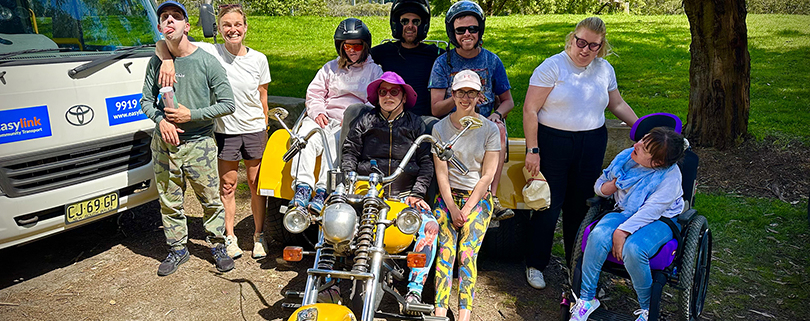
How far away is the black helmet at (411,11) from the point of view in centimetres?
469

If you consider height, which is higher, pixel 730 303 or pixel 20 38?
pixel 20 38

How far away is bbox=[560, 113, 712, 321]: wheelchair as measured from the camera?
3.42m

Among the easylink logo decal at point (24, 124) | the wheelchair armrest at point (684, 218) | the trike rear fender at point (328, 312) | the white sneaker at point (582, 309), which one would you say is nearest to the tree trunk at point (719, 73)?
the wheelchair armrest at point (684, 218)

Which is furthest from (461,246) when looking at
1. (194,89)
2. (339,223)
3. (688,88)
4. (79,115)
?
(688,88)

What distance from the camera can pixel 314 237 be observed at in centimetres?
499

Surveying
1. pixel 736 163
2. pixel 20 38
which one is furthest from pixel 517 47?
pixel 20 38

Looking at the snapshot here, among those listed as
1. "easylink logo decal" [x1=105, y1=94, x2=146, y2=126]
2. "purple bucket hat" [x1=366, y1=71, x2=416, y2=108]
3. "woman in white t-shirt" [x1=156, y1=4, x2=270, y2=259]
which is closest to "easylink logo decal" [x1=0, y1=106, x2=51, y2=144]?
"easylink logo decal" [x1=105, y1=94, x2=146, y2=126]

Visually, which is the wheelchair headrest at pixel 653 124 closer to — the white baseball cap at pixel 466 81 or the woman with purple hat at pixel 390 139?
the white baseball cap at pixel 466 81

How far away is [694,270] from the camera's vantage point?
3727 millimetres

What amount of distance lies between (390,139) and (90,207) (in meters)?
2.36

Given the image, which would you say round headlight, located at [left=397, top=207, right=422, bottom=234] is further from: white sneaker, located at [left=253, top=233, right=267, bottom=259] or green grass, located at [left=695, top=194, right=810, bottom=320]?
green grass, located at [left=695, top=194, right=810, bottom=320]

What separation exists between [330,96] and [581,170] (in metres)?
2.04

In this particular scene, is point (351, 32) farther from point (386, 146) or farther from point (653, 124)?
point (653, 124)

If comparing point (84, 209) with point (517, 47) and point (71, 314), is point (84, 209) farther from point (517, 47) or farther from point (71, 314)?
point (517, 47)
